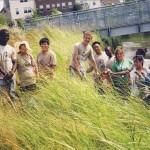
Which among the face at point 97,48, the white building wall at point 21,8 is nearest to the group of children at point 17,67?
the face at point 97,48

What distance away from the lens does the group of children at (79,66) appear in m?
4.91

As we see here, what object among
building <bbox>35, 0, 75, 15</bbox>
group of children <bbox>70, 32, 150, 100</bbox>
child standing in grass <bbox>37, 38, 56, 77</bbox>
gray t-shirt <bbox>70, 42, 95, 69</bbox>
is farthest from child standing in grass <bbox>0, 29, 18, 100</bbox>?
building <bbox>35, 0, 75, 15</bbox>

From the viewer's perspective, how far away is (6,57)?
569cm

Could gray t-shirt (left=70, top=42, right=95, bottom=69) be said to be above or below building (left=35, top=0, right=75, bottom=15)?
above

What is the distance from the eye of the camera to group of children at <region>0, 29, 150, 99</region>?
4914 millimetres

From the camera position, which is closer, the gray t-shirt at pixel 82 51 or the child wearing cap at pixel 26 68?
the child wearing cap at pixel 26 68

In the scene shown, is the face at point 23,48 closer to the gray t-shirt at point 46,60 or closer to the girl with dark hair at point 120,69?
the gray t-shirt at point 46,60

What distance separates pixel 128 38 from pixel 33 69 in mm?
29646

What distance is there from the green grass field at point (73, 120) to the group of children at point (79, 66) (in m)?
0.46

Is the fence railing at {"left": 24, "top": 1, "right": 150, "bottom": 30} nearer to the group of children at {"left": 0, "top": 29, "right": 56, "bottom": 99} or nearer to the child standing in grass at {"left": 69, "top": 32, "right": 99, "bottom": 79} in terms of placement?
the child standing in grass at {"left": 69, "top": 32, "right": 99, "bottom": 79}

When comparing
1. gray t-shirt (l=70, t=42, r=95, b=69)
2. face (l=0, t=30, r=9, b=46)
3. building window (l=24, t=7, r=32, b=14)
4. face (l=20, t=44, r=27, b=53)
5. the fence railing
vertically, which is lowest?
building window (l=24, t=7, r=32, b=14)

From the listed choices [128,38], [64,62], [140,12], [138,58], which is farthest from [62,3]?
[138,58]

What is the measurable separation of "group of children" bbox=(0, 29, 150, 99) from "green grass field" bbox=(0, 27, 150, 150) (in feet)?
1.51

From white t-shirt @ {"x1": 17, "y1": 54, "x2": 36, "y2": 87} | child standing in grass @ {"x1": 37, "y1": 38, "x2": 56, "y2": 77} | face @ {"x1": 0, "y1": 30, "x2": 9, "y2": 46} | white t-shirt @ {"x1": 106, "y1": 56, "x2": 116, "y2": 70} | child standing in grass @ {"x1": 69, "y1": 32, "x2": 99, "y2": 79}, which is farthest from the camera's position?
child standing in grass @ {"x1": 69, "y1": 32, "x2": 99, "y2": 79}
